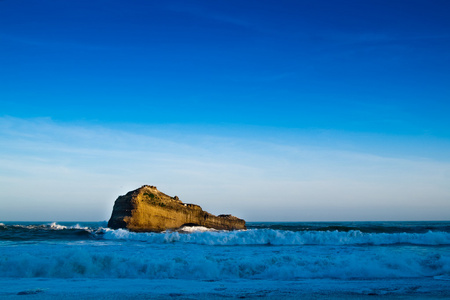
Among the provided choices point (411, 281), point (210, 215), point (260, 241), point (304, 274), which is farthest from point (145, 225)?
point (411, 281)

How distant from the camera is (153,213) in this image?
3322 centimetres

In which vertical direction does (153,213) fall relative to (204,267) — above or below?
above

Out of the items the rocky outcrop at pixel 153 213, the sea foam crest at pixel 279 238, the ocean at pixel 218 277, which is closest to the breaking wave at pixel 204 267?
the ocean at pixel 218 277

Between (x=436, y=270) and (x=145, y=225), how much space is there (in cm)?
2478

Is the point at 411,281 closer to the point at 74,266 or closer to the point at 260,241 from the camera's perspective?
the point at 74,266

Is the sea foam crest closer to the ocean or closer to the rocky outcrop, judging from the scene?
the rocky outcrop

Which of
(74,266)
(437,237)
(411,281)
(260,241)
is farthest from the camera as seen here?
(437,237)

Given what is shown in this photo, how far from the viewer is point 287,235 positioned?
2316cm

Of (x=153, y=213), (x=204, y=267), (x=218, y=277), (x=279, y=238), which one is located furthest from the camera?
(x=153, y=213)

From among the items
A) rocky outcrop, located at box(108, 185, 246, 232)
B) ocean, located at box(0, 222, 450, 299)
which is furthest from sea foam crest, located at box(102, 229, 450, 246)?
ocean, located at box(0, 222, 450, 299)

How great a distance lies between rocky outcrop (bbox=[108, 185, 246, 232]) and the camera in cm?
3145

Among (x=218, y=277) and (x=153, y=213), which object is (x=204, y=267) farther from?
(x=153, y=213)

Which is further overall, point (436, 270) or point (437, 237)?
point (437, 237)

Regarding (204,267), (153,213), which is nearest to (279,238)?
(204,267)
